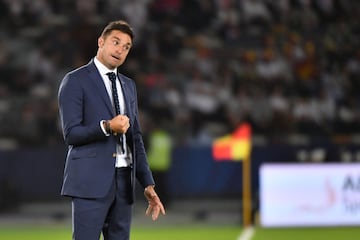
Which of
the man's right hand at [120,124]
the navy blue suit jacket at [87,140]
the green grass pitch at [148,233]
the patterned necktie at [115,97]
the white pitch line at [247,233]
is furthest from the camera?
the green grass pitch at [148,233]

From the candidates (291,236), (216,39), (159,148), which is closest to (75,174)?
(291,236)

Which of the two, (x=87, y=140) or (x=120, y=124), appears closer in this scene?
(x=120, y=124)

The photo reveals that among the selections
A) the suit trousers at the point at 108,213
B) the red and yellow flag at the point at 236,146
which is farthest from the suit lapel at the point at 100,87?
the red and yellow flag at the point at 236,146

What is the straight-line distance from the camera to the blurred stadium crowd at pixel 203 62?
16047 mm

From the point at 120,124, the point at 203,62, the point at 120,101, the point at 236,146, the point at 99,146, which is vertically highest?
the point at 203,62

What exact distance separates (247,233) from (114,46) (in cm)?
760

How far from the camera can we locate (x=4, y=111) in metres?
15.6

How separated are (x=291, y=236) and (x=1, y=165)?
5842 mm

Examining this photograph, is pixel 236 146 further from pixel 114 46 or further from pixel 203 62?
pixel 114 46

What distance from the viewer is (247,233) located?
38.8 ft

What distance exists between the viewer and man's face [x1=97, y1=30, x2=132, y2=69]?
4.63 meters

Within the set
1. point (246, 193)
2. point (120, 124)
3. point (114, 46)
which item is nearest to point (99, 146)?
point (120, 124)

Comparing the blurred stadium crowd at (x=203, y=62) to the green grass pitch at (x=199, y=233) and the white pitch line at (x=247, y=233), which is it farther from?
the white pitch line at (x=247, y=233)

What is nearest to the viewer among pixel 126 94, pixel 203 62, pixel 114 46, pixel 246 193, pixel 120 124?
pixel 120 124
